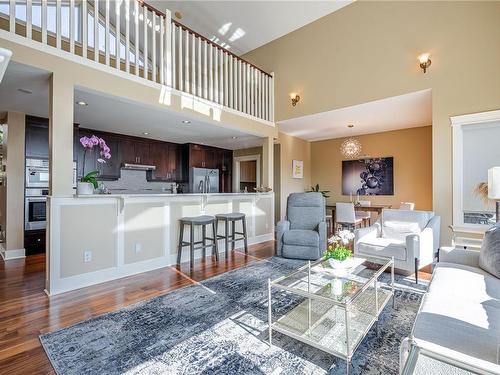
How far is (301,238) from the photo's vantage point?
4117 mm

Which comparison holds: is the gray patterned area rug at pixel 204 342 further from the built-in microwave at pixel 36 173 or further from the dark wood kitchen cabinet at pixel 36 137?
the dark wood kitchen cabinet at pixel 36 137

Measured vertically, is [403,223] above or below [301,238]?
above

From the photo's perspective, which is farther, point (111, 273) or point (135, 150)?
point (135, 150)

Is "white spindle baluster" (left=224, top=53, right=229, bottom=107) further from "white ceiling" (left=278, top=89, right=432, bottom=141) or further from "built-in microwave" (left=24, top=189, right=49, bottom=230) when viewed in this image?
"built-in microwave" (left=24, top=189, right=49, bottom=230)

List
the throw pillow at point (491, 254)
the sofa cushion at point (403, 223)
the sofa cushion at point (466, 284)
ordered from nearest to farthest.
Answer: the sofa cushion at point (466, 284), the throw pillow at point (491, 254), the sofa cushion at point (403, 223)

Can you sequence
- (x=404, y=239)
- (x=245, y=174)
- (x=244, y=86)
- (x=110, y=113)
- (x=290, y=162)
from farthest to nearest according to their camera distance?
(x=245, y=174) < (x=290, y=162) < (x=244, y=86) < (x=110, y=113) < (x=404, y=239)

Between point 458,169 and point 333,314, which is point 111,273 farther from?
point 458,169

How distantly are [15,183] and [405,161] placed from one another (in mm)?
7696

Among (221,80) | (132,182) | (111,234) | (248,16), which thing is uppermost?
(248,16)

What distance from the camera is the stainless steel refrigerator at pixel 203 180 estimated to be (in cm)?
696

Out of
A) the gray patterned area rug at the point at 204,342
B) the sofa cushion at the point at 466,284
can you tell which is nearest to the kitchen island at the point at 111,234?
the gray patterned area rug at the point at 204,342

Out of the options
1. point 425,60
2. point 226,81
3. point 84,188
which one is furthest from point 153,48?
point 425,60

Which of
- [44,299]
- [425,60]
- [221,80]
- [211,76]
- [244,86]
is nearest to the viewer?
[44,299]

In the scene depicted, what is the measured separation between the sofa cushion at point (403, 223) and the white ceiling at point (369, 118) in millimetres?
1950
